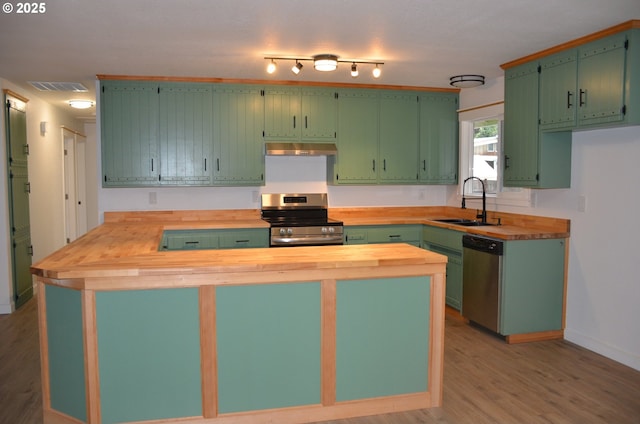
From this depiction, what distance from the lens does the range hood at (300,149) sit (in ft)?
17.4

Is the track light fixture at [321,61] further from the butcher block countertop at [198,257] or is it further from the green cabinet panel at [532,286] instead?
the green cabinet panel at [532,286]

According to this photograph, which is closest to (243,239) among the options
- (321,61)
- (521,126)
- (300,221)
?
(300,221)

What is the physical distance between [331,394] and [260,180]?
3.00 m

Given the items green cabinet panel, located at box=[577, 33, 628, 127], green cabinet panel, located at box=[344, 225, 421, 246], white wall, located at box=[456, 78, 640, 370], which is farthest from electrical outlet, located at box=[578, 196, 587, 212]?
green cabinet panel, located at box=[344, 225, 421, 246]

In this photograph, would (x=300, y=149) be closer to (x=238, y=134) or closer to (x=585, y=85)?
(x=238, y=134)

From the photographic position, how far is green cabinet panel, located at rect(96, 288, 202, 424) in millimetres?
2627

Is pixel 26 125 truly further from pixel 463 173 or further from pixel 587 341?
pixel 587 341

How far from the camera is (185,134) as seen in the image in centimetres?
524

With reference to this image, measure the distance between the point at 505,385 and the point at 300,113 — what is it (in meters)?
3.38

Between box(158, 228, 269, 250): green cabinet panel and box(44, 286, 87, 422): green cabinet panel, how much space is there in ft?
6.95

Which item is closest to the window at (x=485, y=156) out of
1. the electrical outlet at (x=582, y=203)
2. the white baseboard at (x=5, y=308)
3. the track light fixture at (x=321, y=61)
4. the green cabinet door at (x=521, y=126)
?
the green cabinet door at (x=521, y=126)

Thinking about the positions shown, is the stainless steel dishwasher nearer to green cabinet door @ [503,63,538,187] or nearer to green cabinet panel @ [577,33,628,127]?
green cabinet door @ [503,63,538,187]

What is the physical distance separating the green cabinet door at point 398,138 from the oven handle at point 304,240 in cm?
96

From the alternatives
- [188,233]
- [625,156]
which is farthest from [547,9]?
[188,233]
